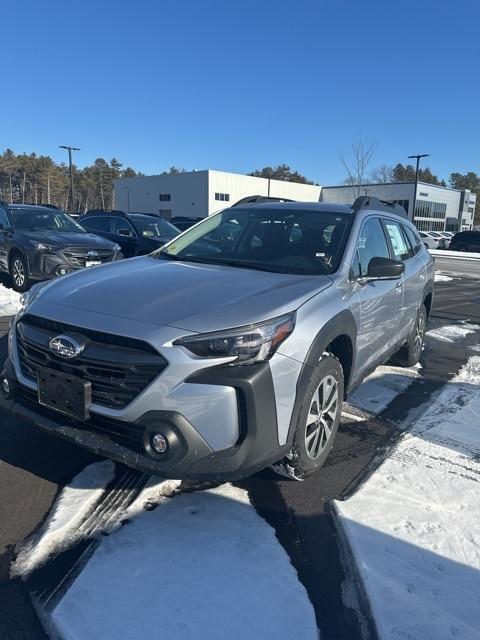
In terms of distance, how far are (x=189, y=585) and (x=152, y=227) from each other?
10.4 meters

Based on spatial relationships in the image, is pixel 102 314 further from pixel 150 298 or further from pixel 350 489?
pixel 350 489

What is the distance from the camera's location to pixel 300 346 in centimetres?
278

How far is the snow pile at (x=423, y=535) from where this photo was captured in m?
2.18

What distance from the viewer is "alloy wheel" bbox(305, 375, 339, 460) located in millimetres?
3098

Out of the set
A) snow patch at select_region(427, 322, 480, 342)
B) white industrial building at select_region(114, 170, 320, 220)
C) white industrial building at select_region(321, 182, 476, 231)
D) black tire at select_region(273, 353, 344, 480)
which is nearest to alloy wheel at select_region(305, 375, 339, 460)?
black tire at select_region(273, 353, 344, 480)

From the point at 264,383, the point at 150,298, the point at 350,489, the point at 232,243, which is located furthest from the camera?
the point at 232,243

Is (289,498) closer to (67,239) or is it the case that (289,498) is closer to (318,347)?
(318,347)

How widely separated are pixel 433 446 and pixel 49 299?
2913mm

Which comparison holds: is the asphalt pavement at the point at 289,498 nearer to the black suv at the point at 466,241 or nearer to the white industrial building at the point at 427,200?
the black suv at the point at 466,241

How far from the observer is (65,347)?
106 inches

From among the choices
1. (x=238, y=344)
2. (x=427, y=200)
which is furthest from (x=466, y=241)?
(x=238, y=344)

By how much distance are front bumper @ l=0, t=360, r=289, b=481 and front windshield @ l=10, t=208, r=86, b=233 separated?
821 centimetres

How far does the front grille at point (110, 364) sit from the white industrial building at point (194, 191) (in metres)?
55.5

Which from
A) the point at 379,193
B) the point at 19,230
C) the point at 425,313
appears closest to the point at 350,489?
the point at 425,313
